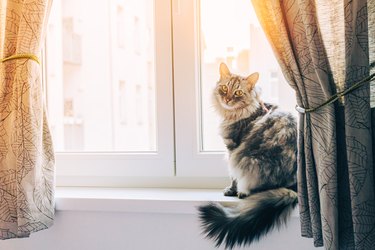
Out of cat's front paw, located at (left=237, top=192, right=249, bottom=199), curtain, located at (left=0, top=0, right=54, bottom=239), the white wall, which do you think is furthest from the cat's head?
curtain, located at (left=0, top=0, right=54, bottom=239)

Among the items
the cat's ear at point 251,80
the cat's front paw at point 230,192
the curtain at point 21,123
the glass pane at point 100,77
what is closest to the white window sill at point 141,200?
the cat's front paw at point 230,192

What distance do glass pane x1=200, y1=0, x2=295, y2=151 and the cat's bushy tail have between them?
1.10 ft

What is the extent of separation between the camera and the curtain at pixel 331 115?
91 cm

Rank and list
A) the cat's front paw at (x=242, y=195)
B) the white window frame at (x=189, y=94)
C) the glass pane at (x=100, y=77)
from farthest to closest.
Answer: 1. the glass pane at (x=100, y=77)
2. the white window frame at (x=189, y=94)
3. the cat's front paw at (x=242, y=195)

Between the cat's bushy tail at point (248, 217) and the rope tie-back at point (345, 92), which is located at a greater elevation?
the rope tie-back at point (345, 92)

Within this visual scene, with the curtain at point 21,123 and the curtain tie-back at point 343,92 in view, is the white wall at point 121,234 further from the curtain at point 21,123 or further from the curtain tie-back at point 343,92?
the curtain tie-back at point 343,92

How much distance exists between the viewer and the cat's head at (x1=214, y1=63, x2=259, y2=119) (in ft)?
3.93

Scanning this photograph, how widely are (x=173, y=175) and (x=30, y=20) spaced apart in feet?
2.20

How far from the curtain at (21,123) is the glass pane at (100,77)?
37 centimetres

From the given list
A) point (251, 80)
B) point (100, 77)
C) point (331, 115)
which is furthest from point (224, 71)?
point (100, 77)

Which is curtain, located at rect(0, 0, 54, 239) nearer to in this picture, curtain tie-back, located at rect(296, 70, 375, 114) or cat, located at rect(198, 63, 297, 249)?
cat, located at rect(198, 63, 297, 249)

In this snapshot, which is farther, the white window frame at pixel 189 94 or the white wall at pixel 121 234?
the white window frame at pixel 189 94

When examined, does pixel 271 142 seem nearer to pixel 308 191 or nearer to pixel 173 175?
pixel 308 191

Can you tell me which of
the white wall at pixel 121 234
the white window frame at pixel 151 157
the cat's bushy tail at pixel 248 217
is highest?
the white window frame at pixel 151 157
